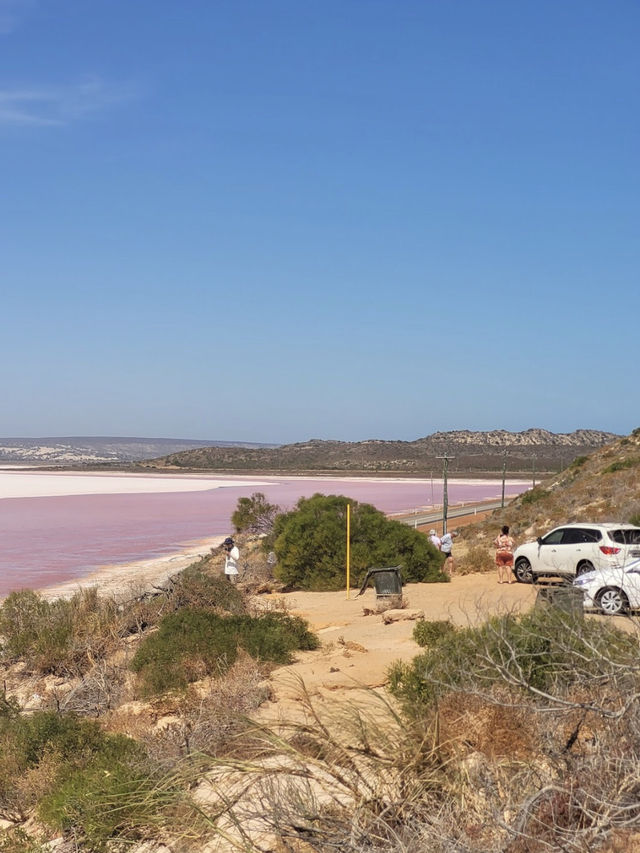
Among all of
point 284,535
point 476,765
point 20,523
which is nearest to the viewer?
point 476,765

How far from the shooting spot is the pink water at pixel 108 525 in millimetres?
34372

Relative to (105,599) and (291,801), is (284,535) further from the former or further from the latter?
(291,801)

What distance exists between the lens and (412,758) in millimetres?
5969

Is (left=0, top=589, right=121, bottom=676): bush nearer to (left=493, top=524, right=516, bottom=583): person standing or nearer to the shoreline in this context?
the shoreline

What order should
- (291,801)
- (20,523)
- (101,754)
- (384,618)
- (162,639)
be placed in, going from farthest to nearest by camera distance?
1. (20,523)
2. (384,618)
3. (162,639)
4. (101,754)
5. (291,801)

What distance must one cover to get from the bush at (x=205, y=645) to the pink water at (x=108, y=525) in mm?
15043

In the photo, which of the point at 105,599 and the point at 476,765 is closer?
the point at 476,765

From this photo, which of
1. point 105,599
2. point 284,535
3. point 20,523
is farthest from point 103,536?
point 105,599

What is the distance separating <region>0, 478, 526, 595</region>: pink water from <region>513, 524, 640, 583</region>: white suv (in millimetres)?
15426

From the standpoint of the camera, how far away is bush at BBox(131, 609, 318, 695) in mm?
12172

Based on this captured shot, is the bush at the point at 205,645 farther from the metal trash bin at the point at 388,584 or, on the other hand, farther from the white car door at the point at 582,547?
the white car door at the point at 582,547

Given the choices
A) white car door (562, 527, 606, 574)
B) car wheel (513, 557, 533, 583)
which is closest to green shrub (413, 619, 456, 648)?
white car door (562, 527, 606, 574)

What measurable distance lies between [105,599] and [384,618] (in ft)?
18.2

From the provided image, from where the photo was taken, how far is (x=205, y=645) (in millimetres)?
13055
